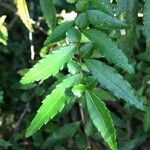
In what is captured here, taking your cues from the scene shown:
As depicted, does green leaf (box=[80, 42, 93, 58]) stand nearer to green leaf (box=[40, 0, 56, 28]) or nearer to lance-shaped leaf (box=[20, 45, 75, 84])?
lance-shaped leaf (box=[20, 45, 75, 84])

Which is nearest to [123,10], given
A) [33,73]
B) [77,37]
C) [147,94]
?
[77,37]

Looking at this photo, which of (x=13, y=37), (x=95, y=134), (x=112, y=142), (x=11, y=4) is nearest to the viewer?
(x=112, y=142)

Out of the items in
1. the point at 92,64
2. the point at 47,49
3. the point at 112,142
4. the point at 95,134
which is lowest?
the point at 95,134

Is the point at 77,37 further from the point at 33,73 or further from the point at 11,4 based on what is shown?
the point at 11,4

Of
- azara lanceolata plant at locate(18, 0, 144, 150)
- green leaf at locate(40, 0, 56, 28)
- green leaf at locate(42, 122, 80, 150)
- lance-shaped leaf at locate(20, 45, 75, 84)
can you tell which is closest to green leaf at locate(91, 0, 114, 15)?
azara lanceolata plant at locate(18, 0, 144, 150)

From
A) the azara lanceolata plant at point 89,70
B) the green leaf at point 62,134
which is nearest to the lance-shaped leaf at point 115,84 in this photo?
the azara lanceolata plant at point 89,70

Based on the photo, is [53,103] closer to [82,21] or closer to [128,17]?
[82,21]

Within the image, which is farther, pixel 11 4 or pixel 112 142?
pixel 11 4

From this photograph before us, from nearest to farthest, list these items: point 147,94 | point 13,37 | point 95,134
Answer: point 95,134 < point 147,94 < point 13,37
